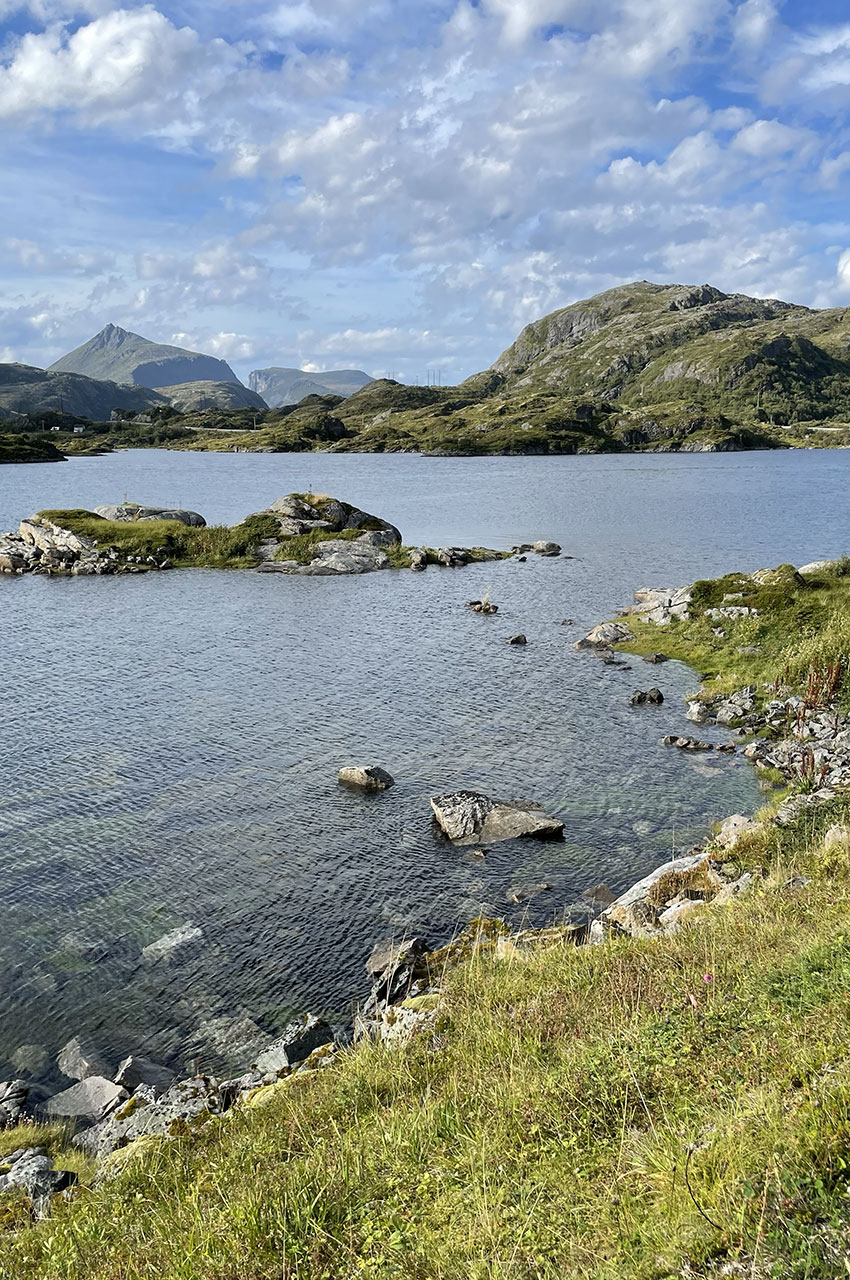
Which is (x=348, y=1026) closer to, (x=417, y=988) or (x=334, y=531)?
(x=417, y=988)

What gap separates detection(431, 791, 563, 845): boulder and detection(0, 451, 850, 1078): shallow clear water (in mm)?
613

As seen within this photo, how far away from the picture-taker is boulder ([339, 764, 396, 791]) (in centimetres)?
2819

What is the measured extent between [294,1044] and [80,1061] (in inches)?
181

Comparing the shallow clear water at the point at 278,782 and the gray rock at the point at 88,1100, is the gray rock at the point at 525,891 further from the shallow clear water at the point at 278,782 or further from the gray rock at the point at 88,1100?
the gray rock at the point at 88,1100

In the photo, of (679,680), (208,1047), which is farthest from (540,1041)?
(679,680)

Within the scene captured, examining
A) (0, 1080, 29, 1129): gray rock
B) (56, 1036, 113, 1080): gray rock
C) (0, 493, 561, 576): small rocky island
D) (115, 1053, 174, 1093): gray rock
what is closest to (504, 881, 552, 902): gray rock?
(115, 1053, 174, 1093): gray rock

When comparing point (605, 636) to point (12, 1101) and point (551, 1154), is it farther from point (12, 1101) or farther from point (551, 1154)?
point (551, 1154)

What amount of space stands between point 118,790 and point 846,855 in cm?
2269

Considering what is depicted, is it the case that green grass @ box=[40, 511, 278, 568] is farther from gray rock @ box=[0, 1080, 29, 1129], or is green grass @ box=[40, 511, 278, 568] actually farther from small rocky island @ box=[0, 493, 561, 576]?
gray rock @ box=[0, 1080, 29, 1129]

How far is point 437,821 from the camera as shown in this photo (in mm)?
25734

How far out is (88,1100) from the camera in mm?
15039

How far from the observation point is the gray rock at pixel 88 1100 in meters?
14.7

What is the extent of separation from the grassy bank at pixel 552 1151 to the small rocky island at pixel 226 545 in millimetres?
65000

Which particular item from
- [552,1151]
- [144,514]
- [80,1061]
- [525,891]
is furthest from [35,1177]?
[144,514]
